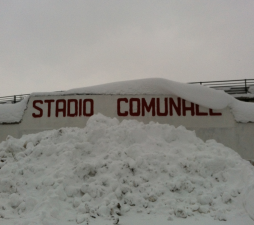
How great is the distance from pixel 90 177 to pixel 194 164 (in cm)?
218

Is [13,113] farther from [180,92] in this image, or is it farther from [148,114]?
[180,92]

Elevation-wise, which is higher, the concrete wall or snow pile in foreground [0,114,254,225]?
the concrete wall

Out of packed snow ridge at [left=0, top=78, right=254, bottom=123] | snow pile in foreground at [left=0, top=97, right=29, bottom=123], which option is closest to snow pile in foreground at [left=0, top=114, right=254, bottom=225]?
packed snow ridge at [left=0, top=78, right=254, bottom=123]

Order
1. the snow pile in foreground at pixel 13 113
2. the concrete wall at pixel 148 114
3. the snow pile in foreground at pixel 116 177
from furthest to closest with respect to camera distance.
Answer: the snow pile in foreground at pixel 13 113
the concrete wall at pixel 148 114
the snow pile in foreground at pixel 116 177

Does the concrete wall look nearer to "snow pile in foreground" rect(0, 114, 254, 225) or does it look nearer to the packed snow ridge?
the packed snow ridge

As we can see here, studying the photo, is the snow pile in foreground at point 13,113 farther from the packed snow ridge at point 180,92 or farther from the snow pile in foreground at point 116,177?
the snow pile in foreground at point 116,177

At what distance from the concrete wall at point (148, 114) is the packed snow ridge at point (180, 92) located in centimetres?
15

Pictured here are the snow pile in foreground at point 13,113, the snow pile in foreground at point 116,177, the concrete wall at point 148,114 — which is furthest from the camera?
the snow pile in foreground at point 13,113

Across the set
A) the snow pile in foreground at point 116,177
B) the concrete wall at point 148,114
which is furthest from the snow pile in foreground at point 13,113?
the snow pile in foreground at point 116,177

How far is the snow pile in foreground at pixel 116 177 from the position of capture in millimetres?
4969

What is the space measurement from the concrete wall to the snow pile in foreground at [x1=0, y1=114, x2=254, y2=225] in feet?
6.78

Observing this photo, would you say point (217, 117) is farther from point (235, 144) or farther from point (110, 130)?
point (110, 130)

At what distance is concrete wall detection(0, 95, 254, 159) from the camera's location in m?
9.25

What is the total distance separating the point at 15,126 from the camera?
991cm
